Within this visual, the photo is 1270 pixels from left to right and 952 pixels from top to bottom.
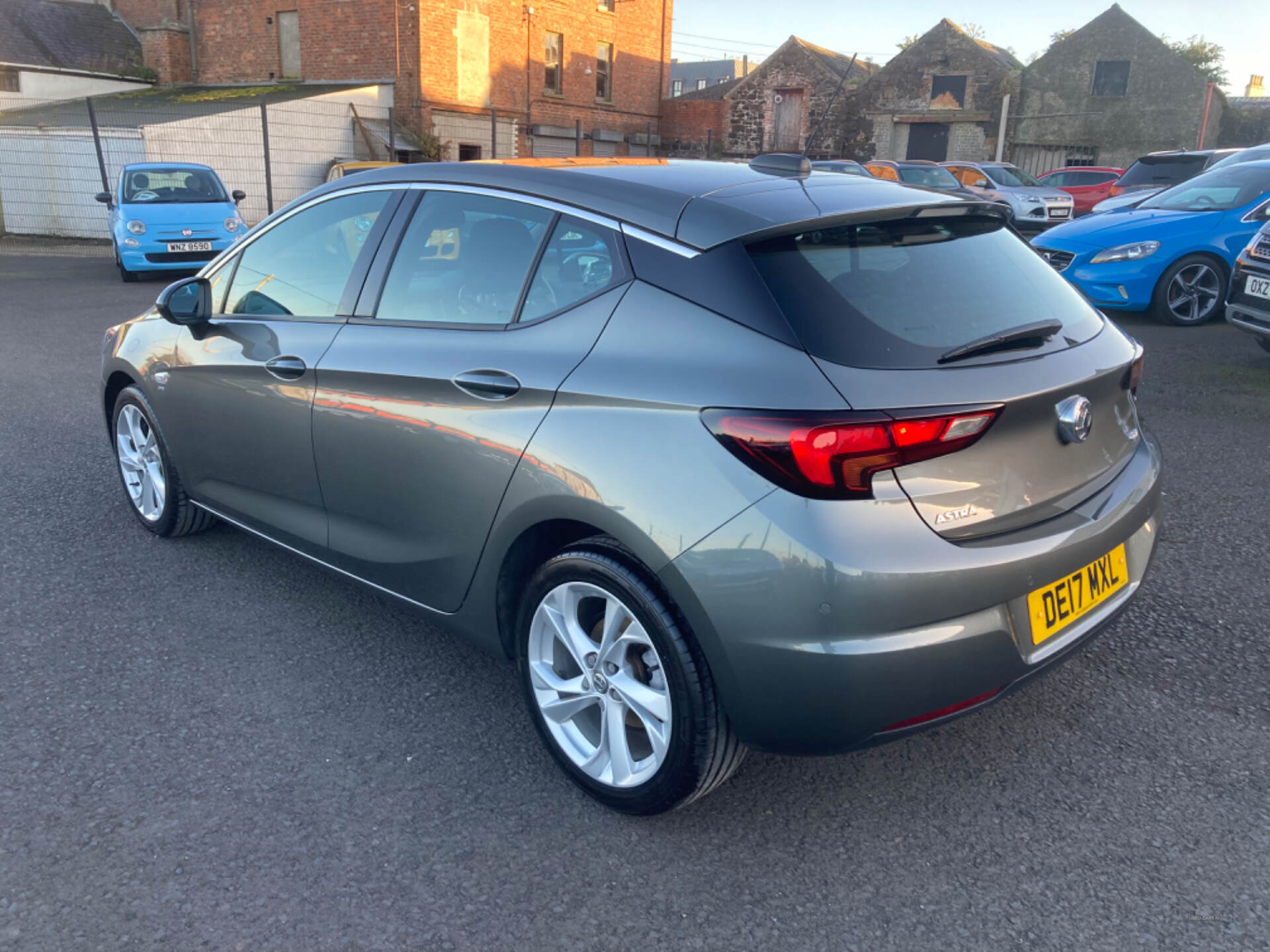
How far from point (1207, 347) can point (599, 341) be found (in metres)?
8.39

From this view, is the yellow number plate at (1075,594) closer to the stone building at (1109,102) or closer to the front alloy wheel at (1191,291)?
the front alloy wheel at (1191,291)

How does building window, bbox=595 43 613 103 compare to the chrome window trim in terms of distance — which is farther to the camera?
building window, bbox=595 43 613 103

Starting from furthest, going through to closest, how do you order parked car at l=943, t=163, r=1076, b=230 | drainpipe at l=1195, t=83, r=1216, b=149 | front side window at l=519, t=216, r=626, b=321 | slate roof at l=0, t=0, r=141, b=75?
1. drainpipe at l=1195, t=83, r=1216, b=149
2. slate roof at l=0, t=0, r=141, b=75
3. parked car at l=943, t=163, r=1076, b=230
4. front side window at l=519, t=216, r=626, b=321

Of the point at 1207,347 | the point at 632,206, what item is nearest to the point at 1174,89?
the point at 1207,347

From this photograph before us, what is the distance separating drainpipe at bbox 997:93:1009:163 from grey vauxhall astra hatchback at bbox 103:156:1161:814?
39492 mm

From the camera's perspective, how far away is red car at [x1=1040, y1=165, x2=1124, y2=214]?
77.7 feet

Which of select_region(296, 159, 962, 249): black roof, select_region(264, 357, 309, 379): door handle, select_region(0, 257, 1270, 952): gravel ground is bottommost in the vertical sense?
select_region(0, 257, 1270, 952): gravel ground

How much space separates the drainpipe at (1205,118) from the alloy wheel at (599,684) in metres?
41.5

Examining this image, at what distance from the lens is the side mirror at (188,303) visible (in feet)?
12.7

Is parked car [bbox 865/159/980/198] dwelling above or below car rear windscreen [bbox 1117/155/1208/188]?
below

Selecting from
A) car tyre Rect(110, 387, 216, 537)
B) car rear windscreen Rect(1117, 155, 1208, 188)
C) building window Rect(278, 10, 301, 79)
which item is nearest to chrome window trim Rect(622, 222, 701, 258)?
car tyre Rect(110, 387, 216, 537)

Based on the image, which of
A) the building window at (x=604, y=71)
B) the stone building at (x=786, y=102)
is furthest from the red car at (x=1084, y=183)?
the building window at (x=604, y=71)

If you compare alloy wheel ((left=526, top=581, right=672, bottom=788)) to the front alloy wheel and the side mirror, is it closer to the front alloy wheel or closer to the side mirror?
the side mirror

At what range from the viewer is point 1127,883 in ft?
7.72
